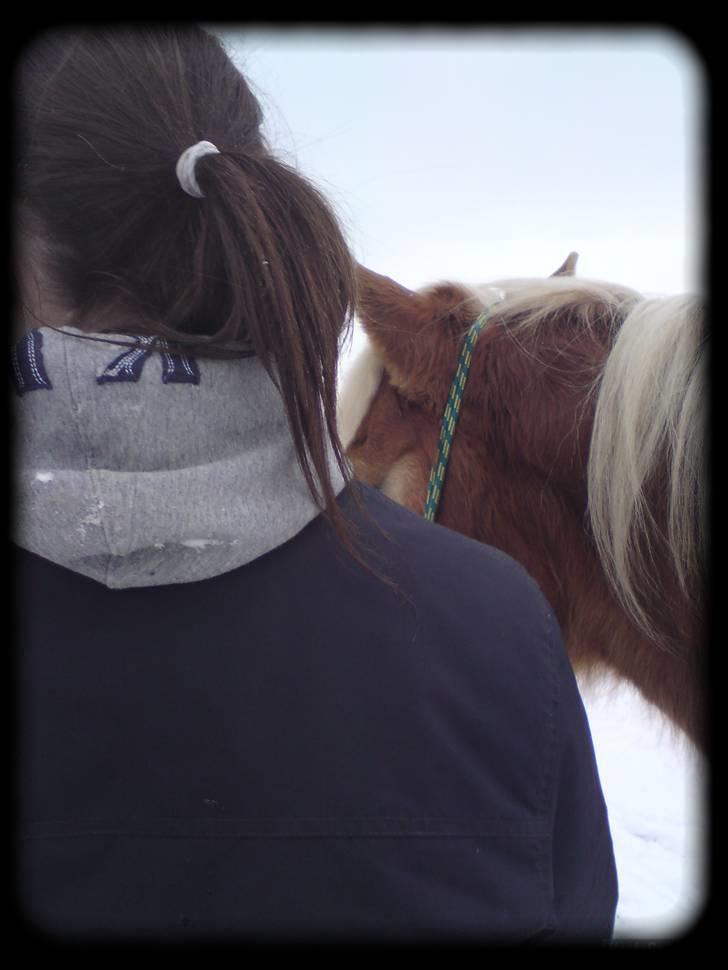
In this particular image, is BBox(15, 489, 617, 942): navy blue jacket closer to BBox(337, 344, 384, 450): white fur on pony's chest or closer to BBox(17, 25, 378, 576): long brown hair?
BBox(17, 25, 378, 576): long brown hair

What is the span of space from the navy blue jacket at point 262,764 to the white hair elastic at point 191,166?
364 mm

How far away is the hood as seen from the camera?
0.64 metres

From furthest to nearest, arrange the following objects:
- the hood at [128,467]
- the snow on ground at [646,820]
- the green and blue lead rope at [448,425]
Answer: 1. the snow on ground at [646,820]
2. the green and blue lead rope at [448,425]
3. the hood at [128,467]

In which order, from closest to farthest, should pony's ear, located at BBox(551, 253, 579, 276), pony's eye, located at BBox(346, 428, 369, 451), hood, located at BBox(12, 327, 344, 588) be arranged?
hood, located at BBox(12, 327, 344, 588), pony's eye, located at BBox(346, 428, 369, 451), pony's ear, located at BBox(551, 253, 579, 276)


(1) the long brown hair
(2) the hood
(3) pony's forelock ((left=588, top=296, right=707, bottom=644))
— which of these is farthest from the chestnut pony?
(2) the hood

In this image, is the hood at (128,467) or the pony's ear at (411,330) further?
the pony's ear at (411,330)

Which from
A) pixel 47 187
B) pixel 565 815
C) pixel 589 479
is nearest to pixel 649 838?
pixel 589 479

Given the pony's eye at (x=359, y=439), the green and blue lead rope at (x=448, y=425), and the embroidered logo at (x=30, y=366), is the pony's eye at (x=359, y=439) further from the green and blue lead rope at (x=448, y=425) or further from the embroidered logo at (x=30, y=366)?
the embroidered logo at (x=30, y=366)

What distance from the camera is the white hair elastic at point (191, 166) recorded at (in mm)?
724

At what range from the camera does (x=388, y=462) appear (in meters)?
1.37

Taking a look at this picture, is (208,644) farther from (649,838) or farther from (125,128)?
(649,838)

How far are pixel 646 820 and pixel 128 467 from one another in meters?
3.22

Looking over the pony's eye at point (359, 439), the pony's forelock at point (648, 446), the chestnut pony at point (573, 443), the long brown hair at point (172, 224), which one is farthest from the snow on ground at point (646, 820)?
the long brown hair at point (172, 224)

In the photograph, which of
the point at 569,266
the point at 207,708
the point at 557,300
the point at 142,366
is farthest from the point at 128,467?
the point at 569,266
